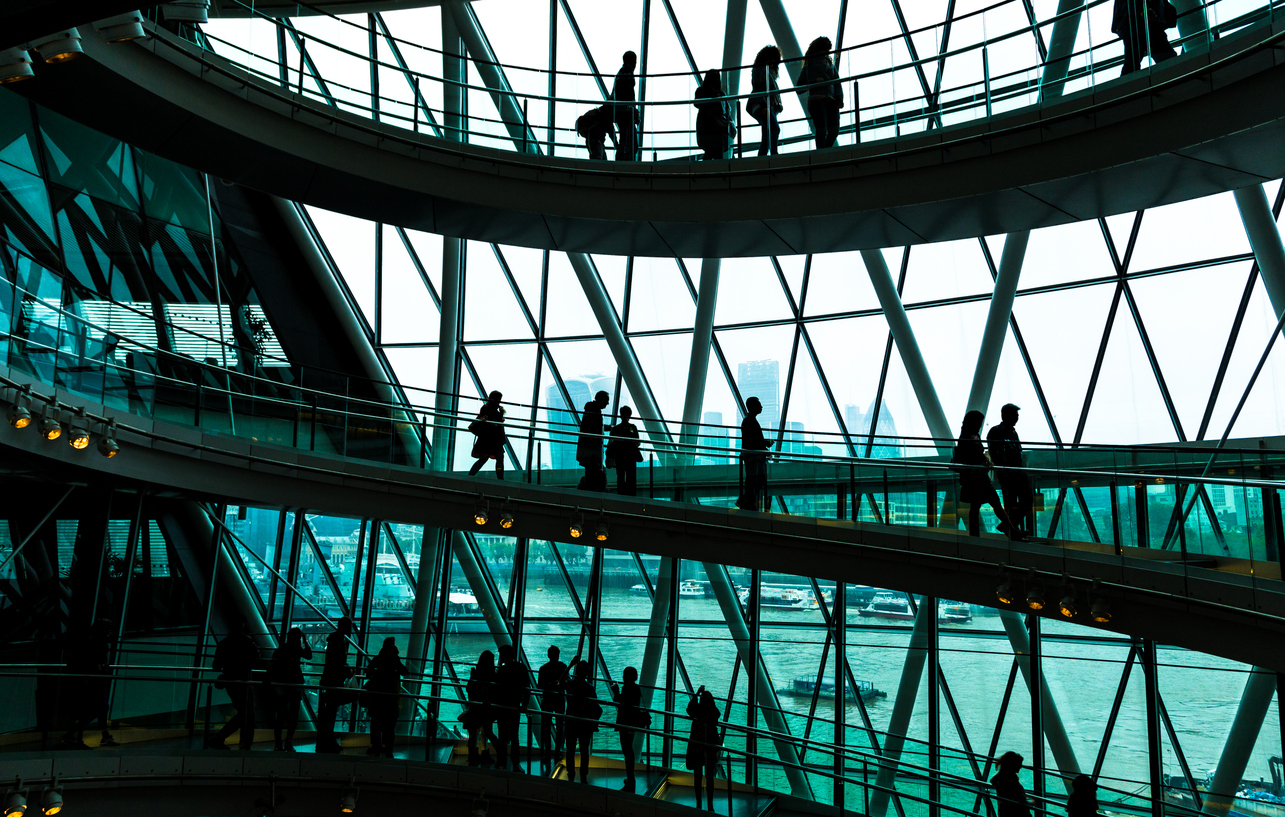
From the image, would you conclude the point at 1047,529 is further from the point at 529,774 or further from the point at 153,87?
the point at 153,87

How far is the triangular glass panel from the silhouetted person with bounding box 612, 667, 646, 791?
16511 mm

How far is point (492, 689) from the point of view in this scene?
17781 millimetres

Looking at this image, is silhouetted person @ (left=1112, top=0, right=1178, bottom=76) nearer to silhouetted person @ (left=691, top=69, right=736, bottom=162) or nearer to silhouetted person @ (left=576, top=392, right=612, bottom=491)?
silhouetted person @ (left=691, top=69, right=736, bottom=162)

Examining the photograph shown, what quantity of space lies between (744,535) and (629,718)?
4439mm

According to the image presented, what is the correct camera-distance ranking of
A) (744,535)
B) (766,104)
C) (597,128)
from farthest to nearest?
(597,128) < (766,104) < (744,535)

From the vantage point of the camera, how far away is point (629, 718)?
18.0 metres

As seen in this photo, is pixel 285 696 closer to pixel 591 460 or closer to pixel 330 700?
pixel 330 700

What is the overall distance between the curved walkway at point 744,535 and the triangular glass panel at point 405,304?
488 inches

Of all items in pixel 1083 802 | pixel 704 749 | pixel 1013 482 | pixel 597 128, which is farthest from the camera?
pixel 597 128

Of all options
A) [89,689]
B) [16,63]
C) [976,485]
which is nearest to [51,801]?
[89,689]

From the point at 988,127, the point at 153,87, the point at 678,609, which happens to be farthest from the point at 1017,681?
the point at 153,87

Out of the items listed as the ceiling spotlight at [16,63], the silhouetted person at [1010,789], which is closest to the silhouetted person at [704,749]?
the silhouetted person at [1010,789]

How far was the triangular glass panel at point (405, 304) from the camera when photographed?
31.3 meters

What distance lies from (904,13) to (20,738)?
989 inches
